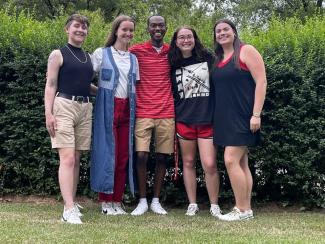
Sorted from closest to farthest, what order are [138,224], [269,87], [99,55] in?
1. [138,224]
2. [99,55]
3. [269,87]

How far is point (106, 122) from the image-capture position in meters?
6.07

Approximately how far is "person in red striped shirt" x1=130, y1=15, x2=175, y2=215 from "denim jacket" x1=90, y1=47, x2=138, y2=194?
157 mm

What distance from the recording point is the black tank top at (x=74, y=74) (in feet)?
18.5

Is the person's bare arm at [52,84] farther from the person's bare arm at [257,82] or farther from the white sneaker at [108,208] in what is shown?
the person's bare arm at [257,82]

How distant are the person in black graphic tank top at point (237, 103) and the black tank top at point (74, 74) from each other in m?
1.44

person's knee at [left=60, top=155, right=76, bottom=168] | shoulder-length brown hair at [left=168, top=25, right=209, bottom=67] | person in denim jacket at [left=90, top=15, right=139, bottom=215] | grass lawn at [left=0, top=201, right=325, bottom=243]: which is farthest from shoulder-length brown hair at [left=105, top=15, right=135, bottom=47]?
grass lawn at [left=0, top=201, right=325, bottom=243]

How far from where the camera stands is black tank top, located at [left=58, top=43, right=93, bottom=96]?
18.5ft

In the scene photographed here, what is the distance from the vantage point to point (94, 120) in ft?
20.2

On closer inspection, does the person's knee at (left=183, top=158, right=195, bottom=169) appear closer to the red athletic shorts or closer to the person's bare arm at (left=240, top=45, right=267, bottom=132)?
the red athletic shorts

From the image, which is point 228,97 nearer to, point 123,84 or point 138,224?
point 123,84

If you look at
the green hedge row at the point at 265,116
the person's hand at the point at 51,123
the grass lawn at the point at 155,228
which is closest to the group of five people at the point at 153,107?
the person's hand at the point at 51,123

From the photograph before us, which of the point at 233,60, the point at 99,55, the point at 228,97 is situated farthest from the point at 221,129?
the point at 99,55

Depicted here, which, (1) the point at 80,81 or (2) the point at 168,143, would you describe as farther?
(2) the point at 168,143

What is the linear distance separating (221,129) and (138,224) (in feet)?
4.56
